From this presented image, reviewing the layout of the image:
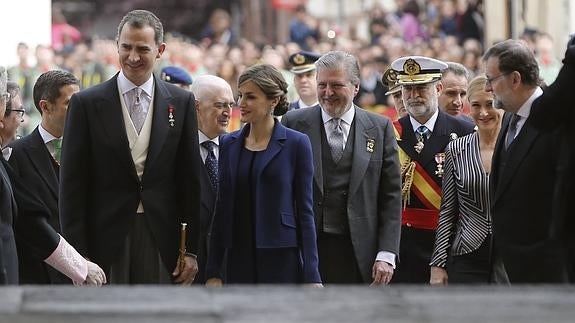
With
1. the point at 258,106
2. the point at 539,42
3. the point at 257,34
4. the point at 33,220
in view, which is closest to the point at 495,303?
the point at 33,220

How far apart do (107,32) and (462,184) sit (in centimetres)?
3513

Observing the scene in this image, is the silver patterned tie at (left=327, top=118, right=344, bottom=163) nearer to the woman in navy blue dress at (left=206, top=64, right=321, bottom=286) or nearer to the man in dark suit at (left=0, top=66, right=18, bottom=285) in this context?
the woman in navy blue dress at (left=206, top=64, right=321, bottom=286)

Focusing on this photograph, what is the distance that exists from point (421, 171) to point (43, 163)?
7.46 feet

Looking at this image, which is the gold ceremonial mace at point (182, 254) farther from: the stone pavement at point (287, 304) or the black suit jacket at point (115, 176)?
the stone pavement at point (287, 304)

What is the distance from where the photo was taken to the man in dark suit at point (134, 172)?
8578 millimetres

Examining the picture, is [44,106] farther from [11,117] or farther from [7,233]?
[7,233]

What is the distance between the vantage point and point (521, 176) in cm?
803

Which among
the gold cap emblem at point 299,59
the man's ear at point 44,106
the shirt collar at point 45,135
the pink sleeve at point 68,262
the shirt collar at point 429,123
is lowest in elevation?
the pink sleeve at point 68,262

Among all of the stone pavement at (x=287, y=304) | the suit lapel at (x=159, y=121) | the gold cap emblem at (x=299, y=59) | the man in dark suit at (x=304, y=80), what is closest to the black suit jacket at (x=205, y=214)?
the suit lapel at (x=159, y=121)

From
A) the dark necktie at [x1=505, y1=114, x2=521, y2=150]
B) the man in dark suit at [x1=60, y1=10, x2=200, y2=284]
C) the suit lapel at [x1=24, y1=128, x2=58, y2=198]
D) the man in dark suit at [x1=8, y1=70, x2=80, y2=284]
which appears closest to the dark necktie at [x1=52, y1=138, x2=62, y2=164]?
the man in dark suit at [x1=8, y1=70, x2=80, y2=284]

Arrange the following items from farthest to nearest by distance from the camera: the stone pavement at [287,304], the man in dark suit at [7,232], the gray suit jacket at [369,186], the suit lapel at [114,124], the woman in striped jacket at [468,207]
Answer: the gray suit jacket at [369,186], the woman in striped jacket at [468,207], the suit lapel at [114,124], the man in dark suit at [7,232], the stone pavement at [287,304]

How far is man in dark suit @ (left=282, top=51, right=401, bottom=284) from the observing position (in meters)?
9.52

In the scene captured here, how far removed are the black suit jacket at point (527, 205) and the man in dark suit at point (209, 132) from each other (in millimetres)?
2098

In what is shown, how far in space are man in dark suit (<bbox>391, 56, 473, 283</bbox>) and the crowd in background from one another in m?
8.89
